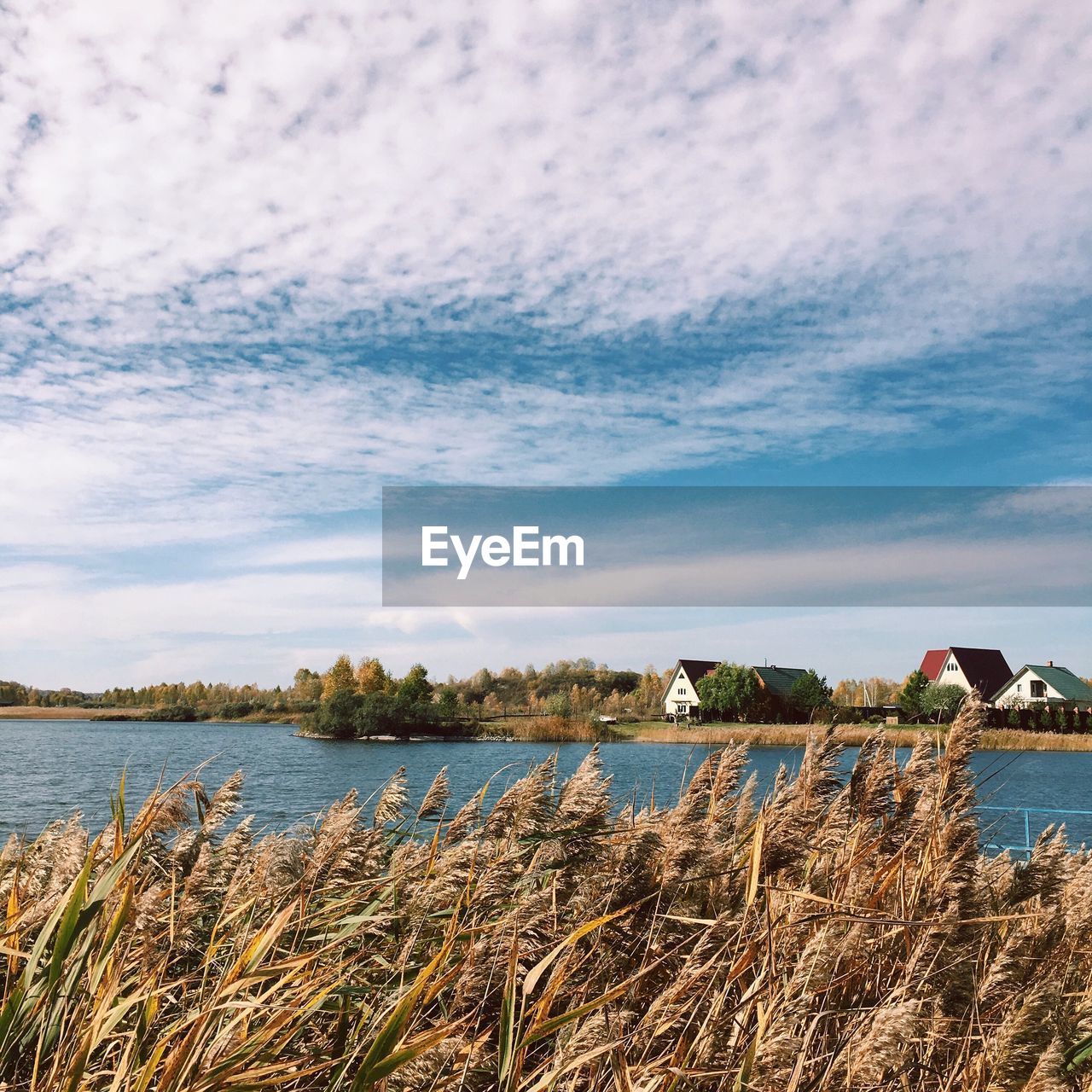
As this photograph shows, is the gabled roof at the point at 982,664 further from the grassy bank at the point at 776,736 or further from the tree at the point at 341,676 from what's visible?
the tree at the point at 341,676

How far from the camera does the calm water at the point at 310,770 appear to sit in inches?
650

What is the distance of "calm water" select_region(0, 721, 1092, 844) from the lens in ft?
54.2

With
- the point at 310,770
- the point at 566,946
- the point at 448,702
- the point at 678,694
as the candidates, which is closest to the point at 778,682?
the point at 678,694

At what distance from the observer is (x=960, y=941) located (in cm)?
351

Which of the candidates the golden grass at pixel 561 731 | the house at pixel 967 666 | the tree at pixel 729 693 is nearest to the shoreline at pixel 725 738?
the golden grass at pixel 561 731

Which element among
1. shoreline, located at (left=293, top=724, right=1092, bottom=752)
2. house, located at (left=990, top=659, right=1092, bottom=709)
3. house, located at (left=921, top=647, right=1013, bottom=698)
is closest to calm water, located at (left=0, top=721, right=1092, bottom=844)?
shoreline, located at (left=293, top=724, right=1092, bottom=752)

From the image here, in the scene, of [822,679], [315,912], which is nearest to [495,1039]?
[315,912]

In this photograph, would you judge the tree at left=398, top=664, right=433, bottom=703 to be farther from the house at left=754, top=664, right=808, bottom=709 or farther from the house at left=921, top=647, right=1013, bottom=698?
the house at left=921, top=647, right=1013, bottom=698

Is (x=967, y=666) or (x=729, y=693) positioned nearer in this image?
(x=729, y=693)

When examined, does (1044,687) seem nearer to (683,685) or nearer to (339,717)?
(683,685)

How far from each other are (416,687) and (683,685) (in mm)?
25961

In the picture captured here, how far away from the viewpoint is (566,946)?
2.84 meters

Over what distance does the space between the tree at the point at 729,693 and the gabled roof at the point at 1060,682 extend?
67.1 ft

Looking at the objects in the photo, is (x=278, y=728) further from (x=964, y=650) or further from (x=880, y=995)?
(x=880, y=995)
